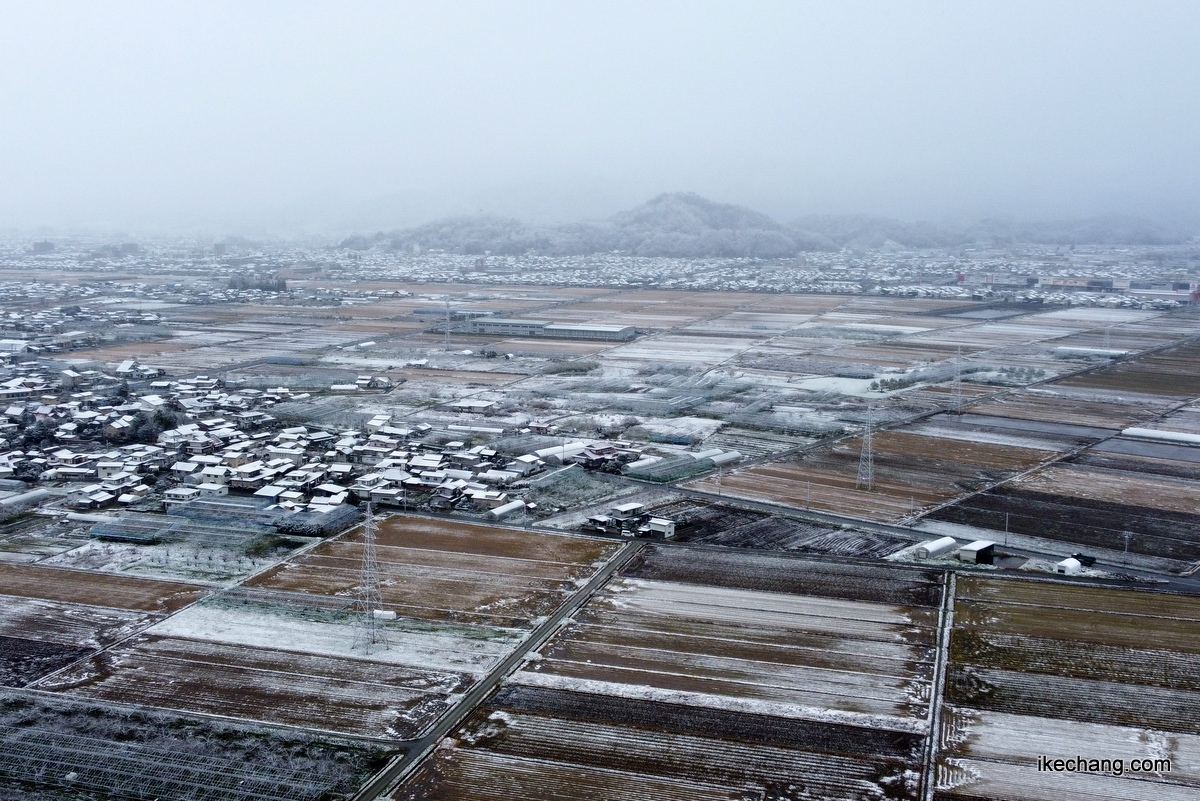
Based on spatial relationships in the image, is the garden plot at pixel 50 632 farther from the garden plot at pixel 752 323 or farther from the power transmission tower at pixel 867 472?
the garden plot at pixel 752 323

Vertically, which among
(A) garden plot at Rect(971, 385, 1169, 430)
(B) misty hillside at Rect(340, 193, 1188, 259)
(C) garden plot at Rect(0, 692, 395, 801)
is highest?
(B) misty hillside at Rect(340, 193, 1188, 259)

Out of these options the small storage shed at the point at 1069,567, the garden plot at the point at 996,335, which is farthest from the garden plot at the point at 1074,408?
the small storage shed at the point at 1069,567

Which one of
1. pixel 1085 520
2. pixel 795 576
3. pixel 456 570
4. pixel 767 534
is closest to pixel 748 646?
pixel 795 576

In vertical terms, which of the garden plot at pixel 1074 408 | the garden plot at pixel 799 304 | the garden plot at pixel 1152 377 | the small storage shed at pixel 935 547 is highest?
the garden plot at pixel 799 304

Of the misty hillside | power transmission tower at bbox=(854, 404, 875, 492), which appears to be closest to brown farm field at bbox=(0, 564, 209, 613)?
power transmission tower at bbox=(854, 404, 875, 492)

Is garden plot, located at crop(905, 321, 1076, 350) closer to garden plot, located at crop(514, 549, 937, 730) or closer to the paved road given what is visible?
garden plot, located at crop(514, 549, 937, 730)

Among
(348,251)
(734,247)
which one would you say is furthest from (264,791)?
(348,251)
